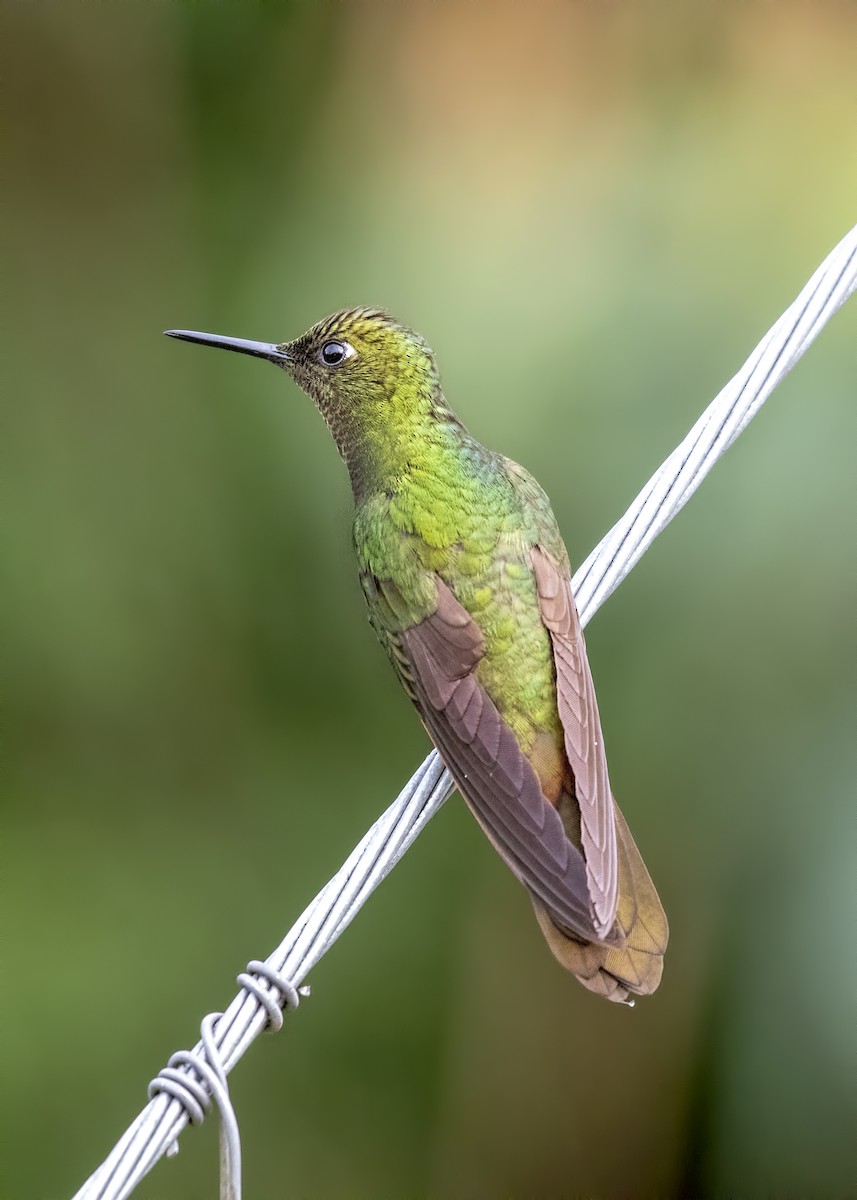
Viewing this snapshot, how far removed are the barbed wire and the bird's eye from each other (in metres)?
0.82

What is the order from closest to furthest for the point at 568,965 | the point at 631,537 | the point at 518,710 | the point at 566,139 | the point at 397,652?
the point at 631,537
the point at 568,965
the point at 518,710
the point at 397,652
the point at 566,139

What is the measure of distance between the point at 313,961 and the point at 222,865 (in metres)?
1.48

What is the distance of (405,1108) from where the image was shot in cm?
291

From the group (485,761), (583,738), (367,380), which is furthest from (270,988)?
(367,380)

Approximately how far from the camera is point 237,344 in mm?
2633

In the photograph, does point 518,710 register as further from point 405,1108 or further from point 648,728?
point 405,1108

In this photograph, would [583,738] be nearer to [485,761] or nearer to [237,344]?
[485,761]

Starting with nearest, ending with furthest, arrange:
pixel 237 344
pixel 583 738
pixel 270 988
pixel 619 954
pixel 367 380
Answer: pixel 270 988 → pixel 619 954 → pixel 583 738 → pixel 367 380 → pixel 237 344

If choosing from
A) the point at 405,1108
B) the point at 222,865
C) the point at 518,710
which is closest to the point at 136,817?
the point at 222,865

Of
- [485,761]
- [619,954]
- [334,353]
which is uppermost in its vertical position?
[334,353]

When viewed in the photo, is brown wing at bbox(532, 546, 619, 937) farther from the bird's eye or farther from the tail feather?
the bird's eye

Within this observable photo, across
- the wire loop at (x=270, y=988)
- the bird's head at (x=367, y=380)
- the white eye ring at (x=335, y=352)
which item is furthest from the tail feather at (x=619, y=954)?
the white eye ring at (x=335, y=352)

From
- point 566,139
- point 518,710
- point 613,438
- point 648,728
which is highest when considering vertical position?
point 566,139

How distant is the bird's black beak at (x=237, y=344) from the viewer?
101 inches
